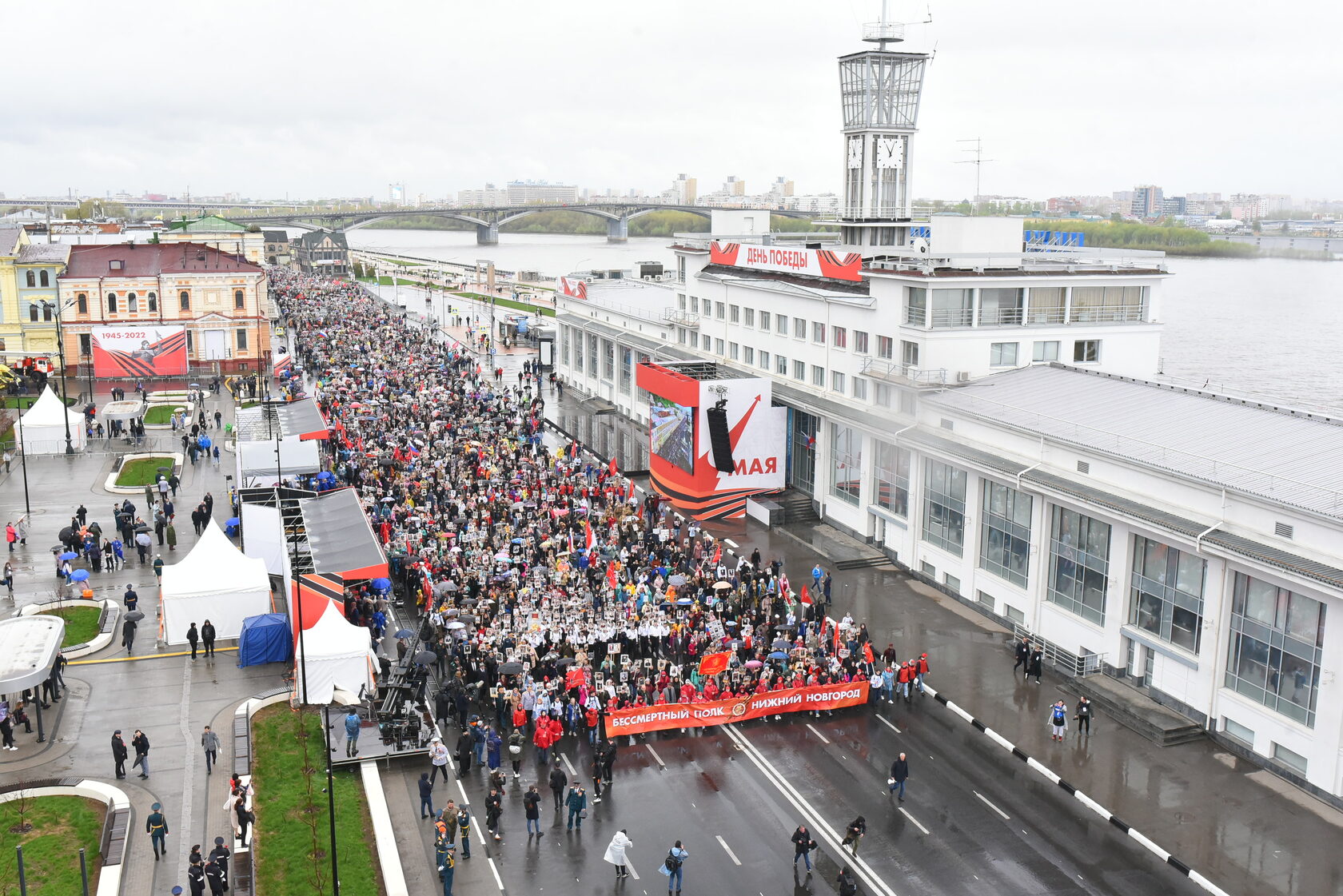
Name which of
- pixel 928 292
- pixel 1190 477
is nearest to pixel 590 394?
pixel 928 292

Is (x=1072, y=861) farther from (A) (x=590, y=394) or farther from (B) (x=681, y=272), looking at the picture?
(A) (x=590, y=394)

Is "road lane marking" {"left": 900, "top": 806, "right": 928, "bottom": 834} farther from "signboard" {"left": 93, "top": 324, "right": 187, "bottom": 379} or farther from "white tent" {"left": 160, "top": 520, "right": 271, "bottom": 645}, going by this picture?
"signboard" {"left": 93, "top": 324, "right": 187, "bottom": 379}

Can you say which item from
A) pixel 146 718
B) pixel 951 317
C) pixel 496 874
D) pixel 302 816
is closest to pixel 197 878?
pixel 302 816

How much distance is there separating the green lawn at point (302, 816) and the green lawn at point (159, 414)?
132 feet

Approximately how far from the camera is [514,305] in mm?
138125

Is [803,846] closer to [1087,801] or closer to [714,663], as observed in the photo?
[1087,801]

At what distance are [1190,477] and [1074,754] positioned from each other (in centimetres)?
716

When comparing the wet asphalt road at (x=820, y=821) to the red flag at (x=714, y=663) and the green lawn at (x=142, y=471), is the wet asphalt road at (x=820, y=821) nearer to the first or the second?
the red flag at (x=714, y=663)

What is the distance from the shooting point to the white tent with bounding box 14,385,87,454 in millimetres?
53125

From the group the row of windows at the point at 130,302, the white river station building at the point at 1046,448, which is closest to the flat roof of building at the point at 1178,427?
Answer: the white river station building at the point at 1046,448

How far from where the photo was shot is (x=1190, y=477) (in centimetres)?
2705

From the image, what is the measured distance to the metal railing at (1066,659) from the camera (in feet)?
98.3

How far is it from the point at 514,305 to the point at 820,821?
11960 centimetres

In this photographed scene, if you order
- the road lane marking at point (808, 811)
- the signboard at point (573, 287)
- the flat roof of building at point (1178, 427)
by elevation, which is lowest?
the road lane marking at point (808, 811)
